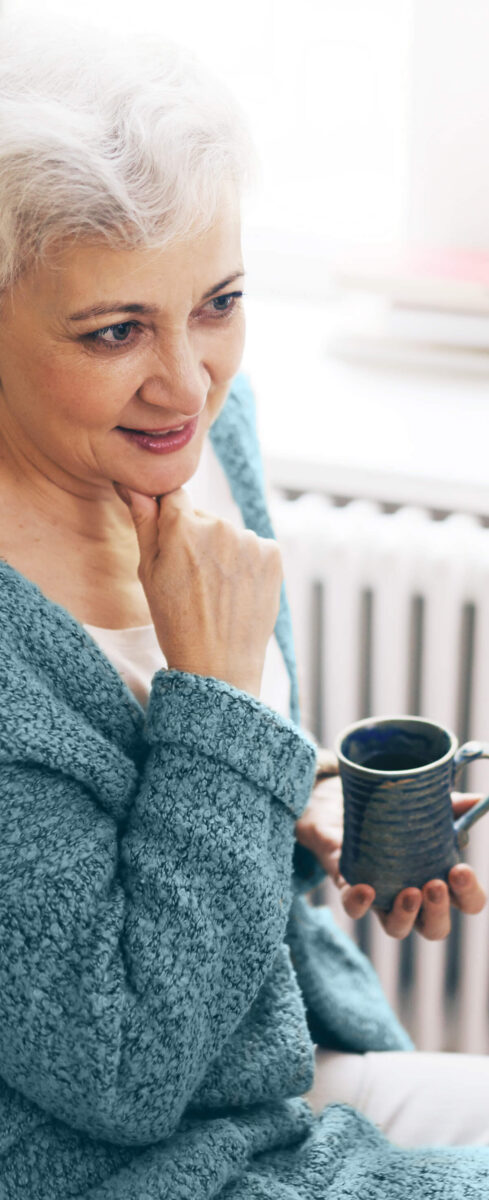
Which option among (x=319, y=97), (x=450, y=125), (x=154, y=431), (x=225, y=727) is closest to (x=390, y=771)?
(x=225, y=727)

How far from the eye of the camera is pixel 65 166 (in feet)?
2.59

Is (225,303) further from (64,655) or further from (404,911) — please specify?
(404,911)

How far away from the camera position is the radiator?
1.49 metres

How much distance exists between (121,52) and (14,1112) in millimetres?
761

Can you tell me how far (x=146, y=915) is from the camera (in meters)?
0.82

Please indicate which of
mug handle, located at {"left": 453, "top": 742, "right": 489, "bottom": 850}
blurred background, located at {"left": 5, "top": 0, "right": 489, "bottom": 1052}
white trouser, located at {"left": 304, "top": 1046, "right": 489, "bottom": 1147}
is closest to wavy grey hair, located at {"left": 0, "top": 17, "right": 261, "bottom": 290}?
mug handle, located at {"left": 453, "top": 742, "right": 489, "bottom": 850}

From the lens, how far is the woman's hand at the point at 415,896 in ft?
3.34

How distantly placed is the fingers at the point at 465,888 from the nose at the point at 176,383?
1.48 feet

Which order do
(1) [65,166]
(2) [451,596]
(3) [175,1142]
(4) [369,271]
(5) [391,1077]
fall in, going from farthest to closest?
Result: (4) [369,271]
(2) [451,596]
(5) [391,1077]
(3) [175,1142]
(1) [65,166]

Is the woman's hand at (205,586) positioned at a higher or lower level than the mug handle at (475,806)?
higher

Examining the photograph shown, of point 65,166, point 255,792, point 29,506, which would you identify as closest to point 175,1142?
point 255,792

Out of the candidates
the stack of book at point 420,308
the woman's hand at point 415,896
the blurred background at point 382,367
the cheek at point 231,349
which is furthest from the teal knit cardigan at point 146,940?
the stack of book at point 420,308

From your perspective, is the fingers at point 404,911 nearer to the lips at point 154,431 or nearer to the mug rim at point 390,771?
the mug rim at point 390,771

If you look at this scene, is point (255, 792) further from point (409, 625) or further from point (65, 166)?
point (409, 625)
